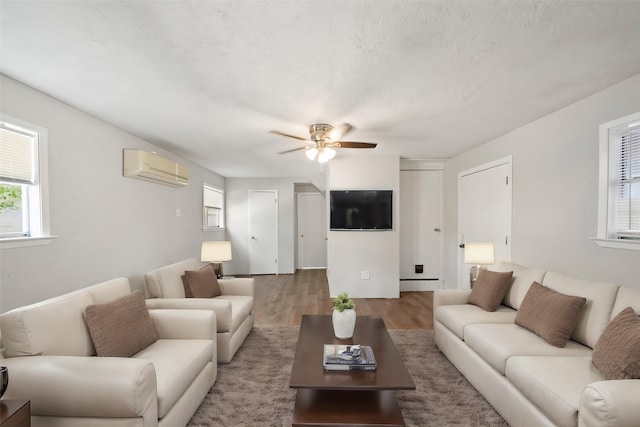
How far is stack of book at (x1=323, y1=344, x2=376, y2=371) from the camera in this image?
1893 millimetres

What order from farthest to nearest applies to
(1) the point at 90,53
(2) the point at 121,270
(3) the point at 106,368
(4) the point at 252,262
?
(4) the point at 252,262
(2) the point at 121,270
(1) the point at 90,53
(3) the point at 106,368

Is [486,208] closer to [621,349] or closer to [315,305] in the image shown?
[621,349]

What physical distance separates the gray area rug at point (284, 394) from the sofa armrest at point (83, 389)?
65 cm

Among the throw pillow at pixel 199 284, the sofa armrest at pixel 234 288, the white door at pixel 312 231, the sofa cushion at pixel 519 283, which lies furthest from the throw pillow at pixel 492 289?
the white door at pixel 312 231

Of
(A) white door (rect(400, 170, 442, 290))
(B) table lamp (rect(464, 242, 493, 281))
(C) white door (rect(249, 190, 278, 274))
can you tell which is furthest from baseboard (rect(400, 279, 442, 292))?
(C) white door (rect(249, 190, 278, 274))

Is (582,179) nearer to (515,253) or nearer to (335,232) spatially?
(515,253)

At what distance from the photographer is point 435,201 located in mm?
5293

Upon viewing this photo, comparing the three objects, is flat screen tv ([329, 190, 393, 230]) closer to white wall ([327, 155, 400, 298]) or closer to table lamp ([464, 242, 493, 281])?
white wall ([327, 155, 400, 298])

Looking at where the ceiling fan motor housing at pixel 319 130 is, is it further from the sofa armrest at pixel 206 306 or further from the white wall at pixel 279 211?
the white wall at pixel 279 211

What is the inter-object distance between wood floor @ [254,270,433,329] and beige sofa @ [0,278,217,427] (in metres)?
2.05

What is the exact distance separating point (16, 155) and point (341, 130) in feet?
8.69

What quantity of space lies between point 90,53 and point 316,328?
8.08 ft

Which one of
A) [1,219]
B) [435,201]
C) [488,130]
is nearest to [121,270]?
[1,219]

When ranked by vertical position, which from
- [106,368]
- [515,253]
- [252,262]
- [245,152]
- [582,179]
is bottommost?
[252,262]
